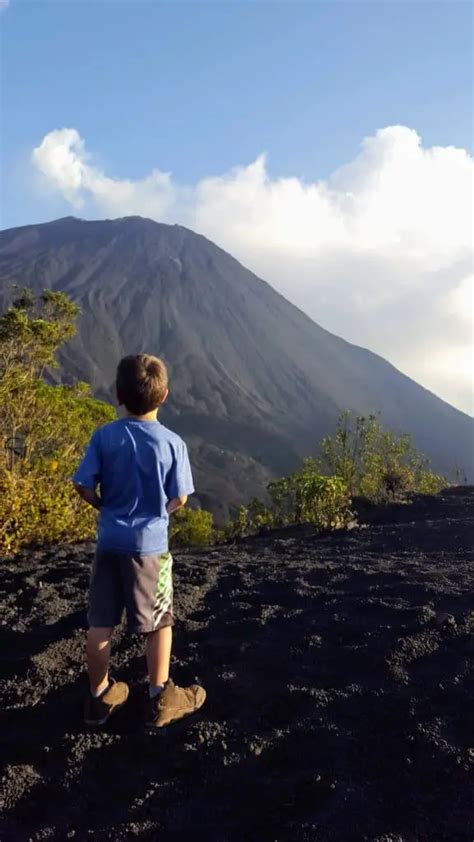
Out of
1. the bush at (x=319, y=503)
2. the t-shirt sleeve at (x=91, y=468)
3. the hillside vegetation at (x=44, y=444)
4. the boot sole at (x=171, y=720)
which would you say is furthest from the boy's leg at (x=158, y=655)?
the bush at (x=319, y=503)

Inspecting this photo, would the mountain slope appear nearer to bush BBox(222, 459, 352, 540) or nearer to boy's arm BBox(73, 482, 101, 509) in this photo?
bush BBox(222, 459, 352, 540)

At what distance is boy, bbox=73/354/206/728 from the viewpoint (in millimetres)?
2275

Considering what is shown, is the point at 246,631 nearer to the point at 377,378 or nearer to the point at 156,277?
the point at 156,277

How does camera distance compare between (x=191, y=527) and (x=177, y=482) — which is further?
(x=191, y=527)

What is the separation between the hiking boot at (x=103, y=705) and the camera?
227cm

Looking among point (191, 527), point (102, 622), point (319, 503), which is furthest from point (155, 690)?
point (191, 527)

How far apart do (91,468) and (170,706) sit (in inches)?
34.7

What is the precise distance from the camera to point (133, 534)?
228cm

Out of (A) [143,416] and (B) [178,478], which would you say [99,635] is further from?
(A) [143,416]

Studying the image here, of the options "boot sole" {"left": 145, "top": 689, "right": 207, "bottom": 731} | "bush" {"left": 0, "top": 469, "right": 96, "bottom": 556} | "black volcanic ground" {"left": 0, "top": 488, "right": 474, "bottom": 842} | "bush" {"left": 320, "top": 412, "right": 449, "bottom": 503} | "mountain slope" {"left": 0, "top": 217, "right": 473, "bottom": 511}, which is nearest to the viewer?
"black volcanic ground" {"left": 0, "top": 488, "right": 474, "bottom": 842}

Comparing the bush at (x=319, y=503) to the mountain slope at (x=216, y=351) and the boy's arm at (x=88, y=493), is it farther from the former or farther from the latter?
the mountain slope at (x=216, y=351)

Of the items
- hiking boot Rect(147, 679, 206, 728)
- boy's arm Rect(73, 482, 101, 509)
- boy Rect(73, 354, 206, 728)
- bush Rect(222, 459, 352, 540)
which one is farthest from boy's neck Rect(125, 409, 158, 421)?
bush Rect(222, 459, 352, 540)

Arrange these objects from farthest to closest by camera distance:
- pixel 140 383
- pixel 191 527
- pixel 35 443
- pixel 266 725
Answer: pixel 191 527 < pixel 35 443 < pixel 140 383 < pixel 266 725

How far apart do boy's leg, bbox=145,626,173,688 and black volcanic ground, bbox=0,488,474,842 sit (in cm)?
17
